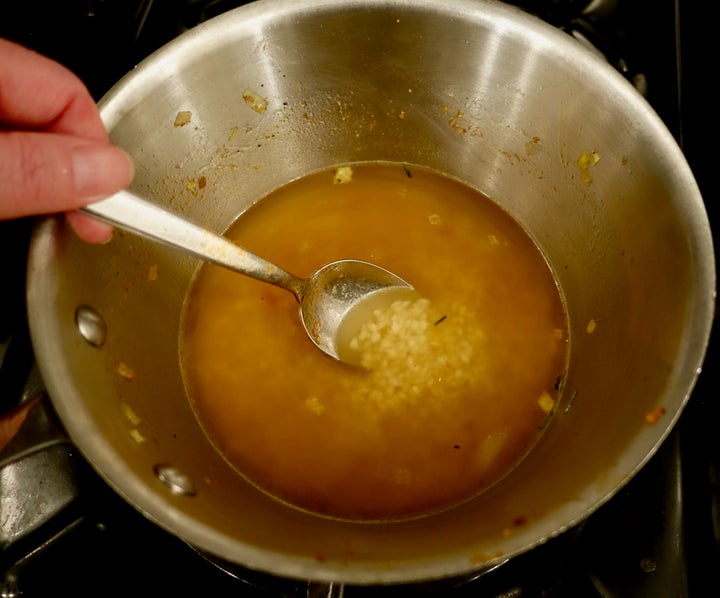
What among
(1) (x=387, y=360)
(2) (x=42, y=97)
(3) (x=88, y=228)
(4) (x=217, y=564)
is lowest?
(4) (x=217, y=564)

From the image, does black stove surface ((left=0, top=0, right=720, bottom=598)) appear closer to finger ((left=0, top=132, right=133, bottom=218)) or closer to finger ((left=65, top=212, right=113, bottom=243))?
finger ((left=65, top=212, right=113, bottom=243))

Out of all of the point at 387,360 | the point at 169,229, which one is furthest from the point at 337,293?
the point at 169,229

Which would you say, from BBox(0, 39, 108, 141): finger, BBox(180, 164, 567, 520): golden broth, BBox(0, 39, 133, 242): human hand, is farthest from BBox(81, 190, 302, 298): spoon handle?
BBox(180, 164, 567, 520): golden broth

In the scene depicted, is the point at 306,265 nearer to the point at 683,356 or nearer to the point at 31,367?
the point at 31,367

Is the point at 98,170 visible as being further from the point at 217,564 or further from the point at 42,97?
the point at 217,564

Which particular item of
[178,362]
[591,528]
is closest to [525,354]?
[591,528]

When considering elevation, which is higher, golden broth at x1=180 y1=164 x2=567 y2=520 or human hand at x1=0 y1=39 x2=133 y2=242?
human hand at x1=0 y1=39 x2=133 y2=242

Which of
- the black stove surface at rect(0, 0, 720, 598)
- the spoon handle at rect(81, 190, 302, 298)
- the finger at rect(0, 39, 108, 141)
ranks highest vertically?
the finger at rect(0, 39, 108, 141)
